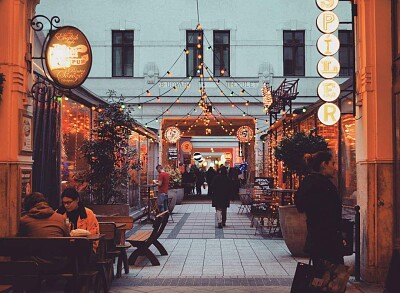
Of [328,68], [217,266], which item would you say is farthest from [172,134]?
[217,266]

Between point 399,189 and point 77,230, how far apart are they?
4413 mm

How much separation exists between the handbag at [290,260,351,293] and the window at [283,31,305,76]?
2270 cm

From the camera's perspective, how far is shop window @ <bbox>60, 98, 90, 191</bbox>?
13.0 metres

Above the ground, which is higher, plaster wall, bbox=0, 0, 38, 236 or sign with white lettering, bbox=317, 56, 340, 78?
sign with white lettering, bbox=317, 56, 340, 78

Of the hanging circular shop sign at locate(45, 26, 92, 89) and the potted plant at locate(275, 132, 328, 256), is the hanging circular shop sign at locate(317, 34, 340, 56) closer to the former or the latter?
the potted plant at locate(275, 132, 328, 256)

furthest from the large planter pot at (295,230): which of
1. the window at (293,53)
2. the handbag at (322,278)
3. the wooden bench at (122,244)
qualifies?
the window at (293,53)

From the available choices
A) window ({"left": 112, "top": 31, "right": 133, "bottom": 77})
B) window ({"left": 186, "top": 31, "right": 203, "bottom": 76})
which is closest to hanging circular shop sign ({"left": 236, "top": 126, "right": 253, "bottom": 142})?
window ({"left": 186, "top": 31, "right": 203, "bottom": 76})

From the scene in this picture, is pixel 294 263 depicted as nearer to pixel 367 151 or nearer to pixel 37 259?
pixel 367 151

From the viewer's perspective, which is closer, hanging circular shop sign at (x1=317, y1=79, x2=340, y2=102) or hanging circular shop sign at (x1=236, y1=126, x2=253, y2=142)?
hanging circular shop sign at (x1=317, y1=79, x2=340, y2=102)

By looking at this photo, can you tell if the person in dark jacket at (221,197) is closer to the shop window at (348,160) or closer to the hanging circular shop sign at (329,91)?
the shop window at (348,160)

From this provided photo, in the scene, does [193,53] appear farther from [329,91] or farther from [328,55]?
[329,91]

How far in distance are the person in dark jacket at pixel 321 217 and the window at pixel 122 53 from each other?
74.5 ft

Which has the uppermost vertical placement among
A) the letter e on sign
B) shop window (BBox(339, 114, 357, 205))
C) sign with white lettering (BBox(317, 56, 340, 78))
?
sign with white lettering (BBox(317, 56, 340, 78))

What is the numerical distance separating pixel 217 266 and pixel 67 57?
435 cm
